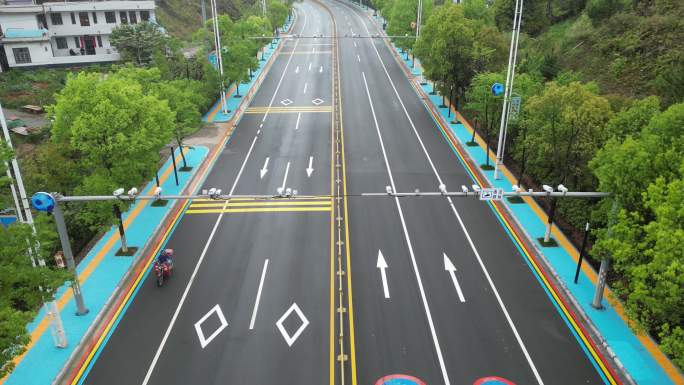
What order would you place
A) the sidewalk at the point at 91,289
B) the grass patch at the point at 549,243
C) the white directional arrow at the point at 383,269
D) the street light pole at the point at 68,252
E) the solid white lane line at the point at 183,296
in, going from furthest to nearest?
1. the grass patch at the point at 549,243
2. the white directional arrow at the point at 383,269
3. the street light pole at the point at 68,252
4. the solid white lane line at the point at 183,296
5. the sidewalk at the point at 91,289

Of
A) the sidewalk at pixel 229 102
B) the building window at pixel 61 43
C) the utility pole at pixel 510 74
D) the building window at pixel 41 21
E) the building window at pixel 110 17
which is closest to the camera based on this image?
the utility pole at pixel 510 74

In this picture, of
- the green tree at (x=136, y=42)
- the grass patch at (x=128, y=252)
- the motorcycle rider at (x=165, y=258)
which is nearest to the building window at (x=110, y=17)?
the green tree at (x=136, y=42)

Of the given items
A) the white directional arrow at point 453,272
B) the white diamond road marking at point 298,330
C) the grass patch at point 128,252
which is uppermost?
the grass patch at point 128,252

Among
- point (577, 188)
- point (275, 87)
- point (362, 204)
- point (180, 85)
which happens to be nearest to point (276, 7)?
point (275, 87)

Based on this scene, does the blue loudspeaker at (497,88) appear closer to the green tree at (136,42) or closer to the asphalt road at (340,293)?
the asphalt road at (340,293)

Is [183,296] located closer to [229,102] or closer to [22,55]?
[229,102]

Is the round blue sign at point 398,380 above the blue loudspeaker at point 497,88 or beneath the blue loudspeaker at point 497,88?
beneath

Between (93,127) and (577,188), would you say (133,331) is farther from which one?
(577,188)
